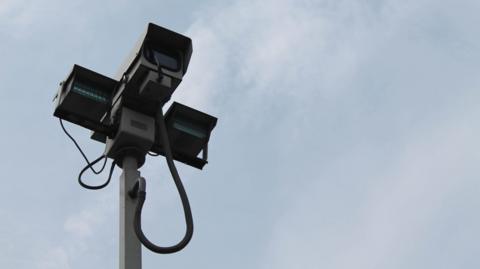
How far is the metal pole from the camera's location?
475 cm

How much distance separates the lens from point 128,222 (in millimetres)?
4918

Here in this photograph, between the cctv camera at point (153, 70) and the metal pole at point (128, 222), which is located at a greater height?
the cctv camera at point (153, 70)

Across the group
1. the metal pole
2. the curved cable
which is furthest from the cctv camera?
the metal pole

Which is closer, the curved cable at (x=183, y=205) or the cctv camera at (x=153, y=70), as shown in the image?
the curved cable at (x=183, y=205)

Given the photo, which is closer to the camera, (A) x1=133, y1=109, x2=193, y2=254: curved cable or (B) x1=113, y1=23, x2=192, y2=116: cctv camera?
(A) x1=133, y1=109, x2=193, y2=254: curved cable

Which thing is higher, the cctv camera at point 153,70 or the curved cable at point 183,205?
the cctv camera at point 153,70

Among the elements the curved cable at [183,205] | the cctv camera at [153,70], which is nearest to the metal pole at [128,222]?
the curved cable at [183,205]

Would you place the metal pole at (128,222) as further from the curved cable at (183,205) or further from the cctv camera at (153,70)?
the cctv camera at (153,70)

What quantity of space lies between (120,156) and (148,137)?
20 centimetres

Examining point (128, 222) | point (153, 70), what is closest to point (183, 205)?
point (128, 222)

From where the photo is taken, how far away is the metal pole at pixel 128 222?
4750 millimetres

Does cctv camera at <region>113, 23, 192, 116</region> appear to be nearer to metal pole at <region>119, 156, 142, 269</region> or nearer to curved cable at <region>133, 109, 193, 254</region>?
curved cable at <region>133, 109, 193, 254</region>

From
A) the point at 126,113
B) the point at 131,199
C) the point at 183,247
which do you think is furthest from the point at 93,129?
the point at 183,247

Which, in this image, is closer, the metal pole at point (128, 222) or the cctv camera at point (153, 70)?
the metal pole at point (128, 222)
